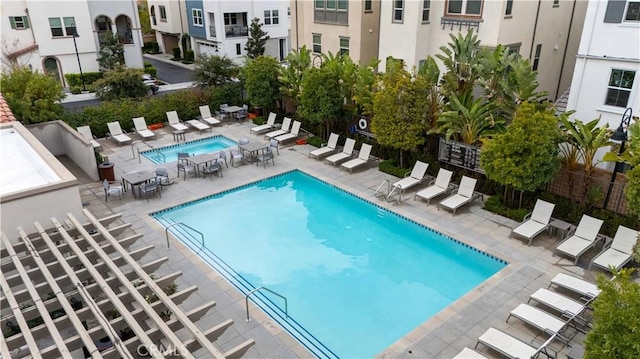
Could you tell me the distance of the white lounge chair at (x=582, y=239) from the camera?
523 inches

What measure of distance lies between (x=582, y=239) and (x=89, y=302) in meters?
13.2

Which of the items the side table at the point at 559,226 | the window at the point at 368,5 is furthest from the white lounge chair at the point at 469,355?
the window at the point at 368,5

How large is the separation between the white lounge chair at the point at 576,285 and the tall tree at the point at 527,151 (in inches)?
143

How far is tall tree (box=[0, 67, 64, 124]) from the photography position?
20.2m

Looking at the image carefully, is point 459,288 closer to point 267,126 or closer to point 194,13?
point 267,126

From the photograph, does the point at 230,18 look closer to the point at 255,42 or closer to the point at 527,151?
the point at 255,42

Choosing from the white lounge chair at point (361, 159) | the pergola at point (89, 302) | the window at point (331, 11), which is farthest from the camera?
the window at point (331, 11)

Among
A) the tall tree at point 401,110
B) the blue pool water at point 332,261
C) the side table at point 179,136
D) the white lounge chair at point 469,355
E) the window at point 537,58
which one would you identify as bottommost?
the blue pool water at point 332,261

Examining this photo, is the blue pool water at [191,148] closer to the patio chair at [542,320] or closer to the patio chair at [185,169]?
the patio chair at [185,169]

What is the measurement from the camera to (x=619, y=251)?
1308 centimetres

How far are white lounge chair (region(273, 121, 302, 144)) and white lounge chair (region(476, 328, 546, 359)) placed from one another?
15313 mm

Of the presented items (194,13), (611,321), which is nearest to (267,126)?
(611,321)

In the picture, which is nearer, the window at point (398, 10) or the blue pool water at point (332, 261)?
the blue pool water at point (332, 261)

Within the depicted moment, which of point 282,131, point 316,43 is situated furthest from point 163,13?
point 282,131
